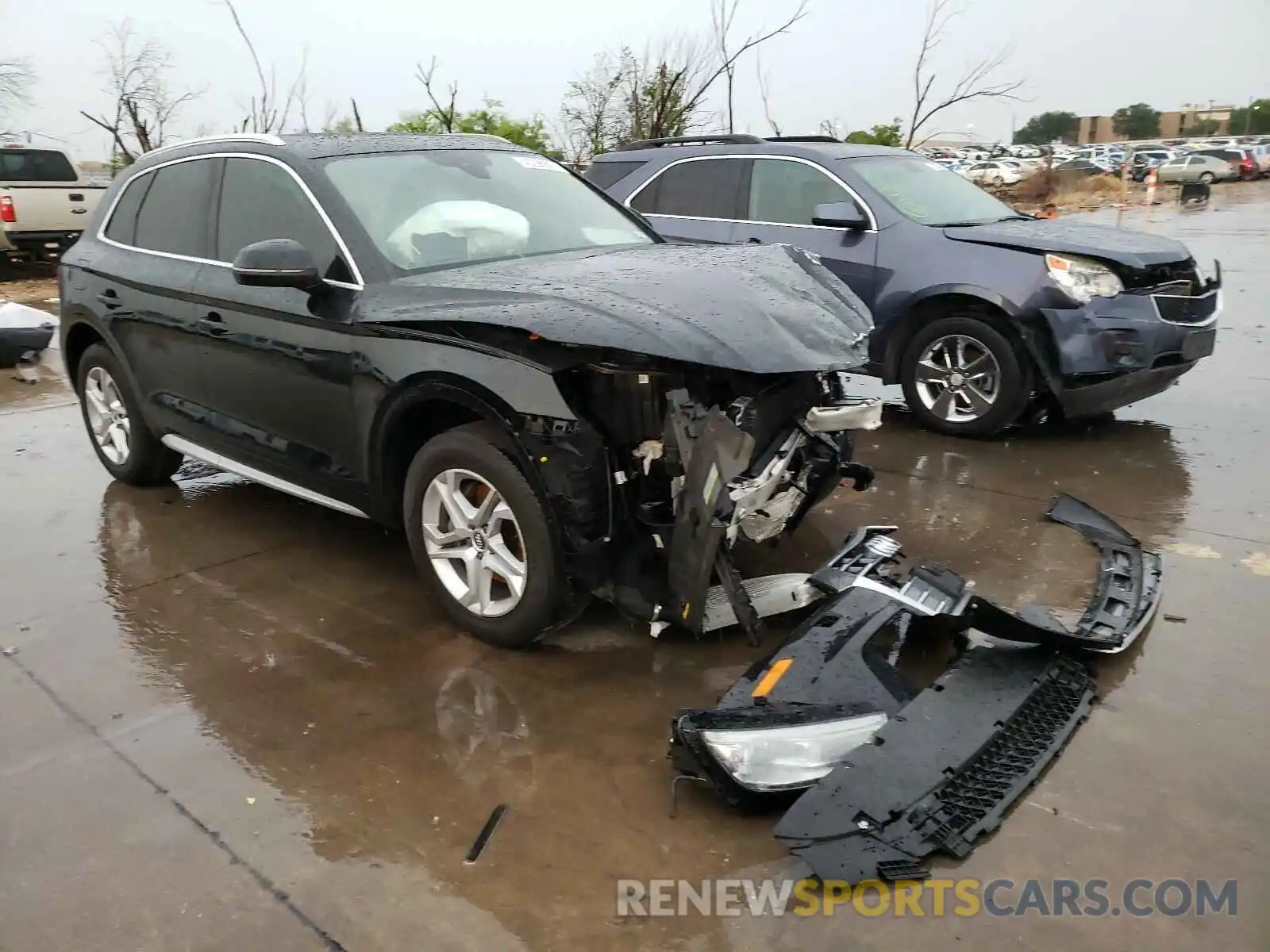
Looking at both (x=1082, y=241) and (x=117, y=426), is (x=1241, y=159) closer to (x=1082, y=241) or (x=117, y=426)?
(x=1082, y=241)

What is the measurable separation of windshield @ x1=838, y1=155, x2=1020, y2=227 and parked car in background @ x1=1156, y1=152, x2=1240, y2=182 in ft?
123

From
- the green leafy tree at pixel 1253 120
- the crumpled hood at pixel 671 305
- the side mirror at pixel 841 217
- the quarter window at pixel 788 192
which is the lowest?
the crumpled hood at pixel 671 305

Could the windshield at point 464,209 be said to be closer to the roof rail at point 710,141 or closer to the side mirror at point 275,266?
the side mirror at point 275,266

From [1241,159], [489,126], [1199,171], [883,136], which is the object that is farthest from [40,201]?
[1241,159]

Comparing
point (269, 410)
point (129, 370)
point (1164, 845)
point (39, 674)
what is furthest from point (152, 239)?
point (1164, 845)

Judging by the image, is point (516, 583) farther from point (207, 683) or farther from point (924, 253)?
point (924, 253)

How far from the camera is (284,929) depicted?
238 cm

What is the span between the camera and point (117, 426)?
5555 mm

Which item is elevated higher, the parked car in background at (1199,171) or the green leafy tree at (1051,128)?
the green leafy tree at (1051,128)

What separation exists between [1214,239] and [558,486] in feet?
57.7

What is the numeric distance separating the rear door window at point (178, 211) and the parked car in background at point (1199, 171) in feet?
137

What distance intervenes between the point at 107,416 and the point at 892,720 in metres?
4.83

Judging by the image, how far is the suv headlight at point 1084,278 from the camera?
18.2 ft

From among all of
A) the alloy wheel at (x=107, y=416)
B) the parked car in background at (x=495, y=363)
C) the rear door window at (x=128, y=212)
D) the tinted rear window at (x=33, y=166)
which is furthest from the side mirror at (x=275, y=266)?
the tinted rear window at (x=33, y=166)
